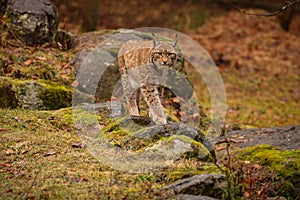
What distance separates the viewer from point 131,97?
7234mm

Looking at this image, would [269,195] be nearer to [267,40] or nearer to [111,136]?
[111,136]

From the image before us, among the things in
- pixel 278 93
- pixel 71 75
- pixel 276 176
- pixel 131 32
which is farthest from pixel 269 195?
pixel 278 93

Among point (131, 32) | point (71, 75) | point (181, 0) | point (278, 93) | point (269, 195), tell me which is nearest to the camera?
point (269, 195)

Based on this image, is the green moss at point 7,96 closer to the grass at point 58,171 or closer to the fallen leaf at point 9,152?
the grass at point 58,171

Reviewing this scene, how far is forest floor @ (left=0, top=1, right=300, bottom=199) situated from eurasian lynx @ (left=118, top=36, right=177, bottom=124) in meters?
1.15

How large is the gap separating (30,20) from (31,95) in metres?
2.30

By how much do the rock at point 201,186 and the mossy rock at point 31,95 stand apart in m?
3.45

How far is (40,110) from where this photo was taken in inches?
280

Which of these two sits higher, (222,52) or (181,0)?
(181,0)

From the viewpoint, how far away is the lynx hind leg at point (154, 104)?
654cm

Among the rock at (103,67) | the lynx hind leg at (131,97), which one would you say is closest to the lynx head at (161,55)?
the lynx hind leg at (131,97)

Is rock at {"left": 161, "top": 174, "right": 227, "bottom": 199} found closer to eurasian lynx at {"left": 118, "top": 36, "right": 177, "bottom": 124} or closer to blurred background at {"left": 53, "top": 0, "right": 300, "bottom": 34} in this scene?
eurasian lynx at {"left": 118, "top": 36, "right": 177, "bottom": 124}

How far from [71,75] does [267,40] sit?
10.1 m

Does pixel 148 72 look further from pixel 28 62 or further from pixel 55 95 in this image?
pixel 28 62
